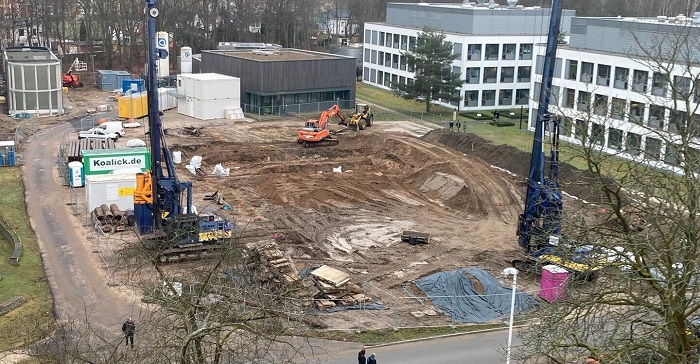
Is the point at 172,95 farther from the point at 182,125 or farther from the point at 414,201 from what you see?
the point at 414,201

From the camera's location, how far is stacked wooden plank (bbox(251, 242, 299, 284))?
27.2 meters

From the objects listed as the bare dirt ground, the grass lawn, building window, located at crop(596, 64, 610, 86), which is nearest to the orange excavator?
the bare dirt ground

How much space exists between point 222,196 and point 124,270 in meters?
11.4

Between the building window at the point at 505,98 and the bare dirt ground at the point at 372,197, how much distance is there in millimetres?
14891

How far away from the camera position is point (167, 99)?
214ft

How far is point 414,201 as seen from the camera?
40531 millimetres

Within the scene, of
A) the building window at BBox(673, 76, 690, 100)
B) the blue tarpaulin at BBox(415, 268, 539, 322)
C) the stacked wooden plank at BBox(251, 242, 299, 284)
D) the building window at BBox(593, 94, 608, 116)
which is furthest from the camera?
the stacked wooden plank at BBox(251, 242, 299, 284)

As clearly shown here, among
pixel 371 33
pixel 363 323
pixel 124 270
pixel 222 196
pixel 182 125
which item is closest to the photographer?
pixel 363 323

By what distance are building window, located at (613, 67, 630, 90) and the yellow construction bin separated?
108 feet

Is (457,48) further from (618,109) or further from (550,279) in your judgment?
(550,279)

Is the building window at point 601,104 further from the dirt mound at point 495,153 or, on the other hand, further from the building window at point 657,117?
the dirt mound at point 495,153

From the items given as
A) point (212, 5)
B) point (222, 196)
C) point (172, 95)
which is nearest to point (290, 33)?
point (212, 5)

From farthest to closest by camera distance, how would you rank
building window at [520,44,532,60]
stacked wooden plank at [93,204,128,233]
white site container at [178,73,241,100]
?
1. building window at [520,44,532,60]
2. white site container at [178,73,241,100]
3. stacked wooden plank at [93,204,128,233]

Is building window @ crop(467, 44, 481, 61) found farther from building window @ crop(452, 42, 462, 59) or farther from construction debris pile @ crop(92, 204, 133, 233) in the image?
construction debris pile @ crop(92, 204, 133, 233)
